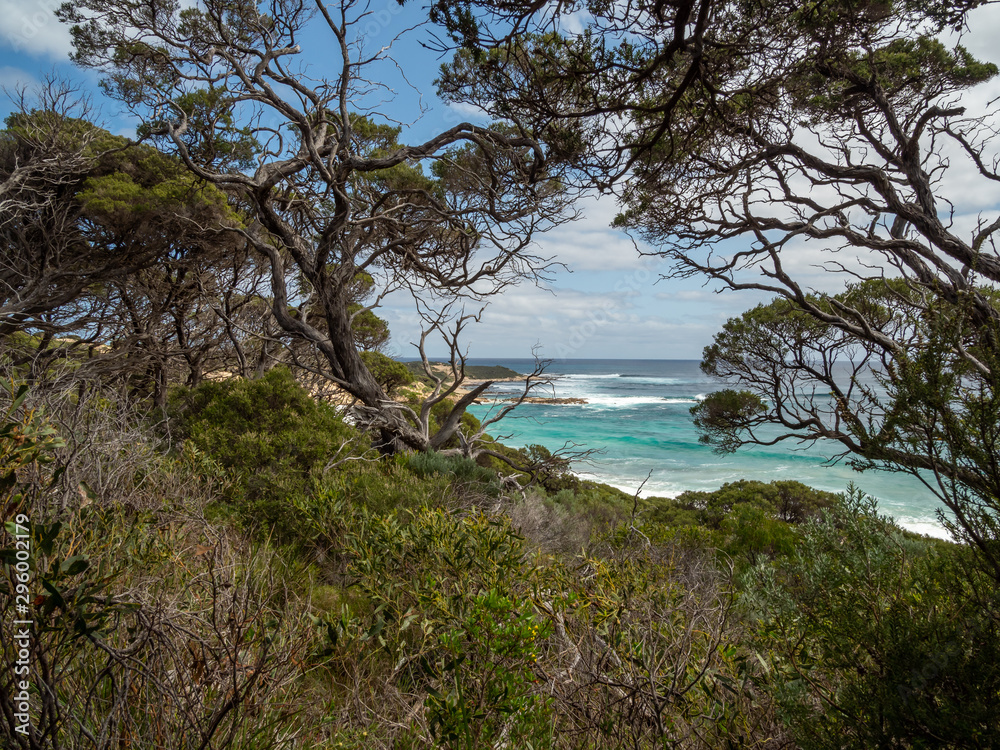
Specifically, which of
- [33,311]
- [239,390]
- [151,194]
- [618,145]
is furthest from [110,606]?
[33,311]

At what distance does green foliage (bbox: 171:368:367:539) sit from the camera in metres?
4.73

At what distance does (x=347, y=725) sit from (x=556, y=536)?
3.25 m

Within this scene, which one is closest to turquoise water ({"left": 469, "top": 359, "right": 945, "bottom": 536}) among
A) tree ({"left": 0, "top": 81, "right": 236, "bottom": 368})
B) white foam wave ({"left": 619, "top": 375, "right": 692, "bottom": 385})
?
tree ({"left": 0, "top": 81, "right": 236, "bottom": 368})

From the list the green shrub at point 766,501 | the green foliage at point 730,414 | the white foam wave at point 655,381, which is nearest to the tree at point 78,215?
the green foliage at point 730,414

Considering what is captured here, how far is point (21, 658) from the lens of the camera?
1.48m

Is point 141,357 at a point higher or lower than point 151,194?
lower

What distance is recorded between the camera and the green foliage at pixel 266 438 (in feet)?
15.5

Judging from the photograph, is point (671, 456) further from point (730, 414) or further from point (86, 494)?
point (86, 494)

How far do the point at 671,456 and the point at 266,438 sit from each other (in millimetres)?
27793

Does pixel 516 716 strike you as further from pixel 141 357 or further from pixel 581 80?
pixel 141 357

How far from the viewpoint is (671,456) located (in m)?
29.8

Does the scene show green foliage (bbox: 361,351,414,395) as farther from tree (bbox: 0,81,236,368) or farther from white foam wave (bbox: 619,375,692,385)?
white foam wave (bbox: 619,375,692,385)
